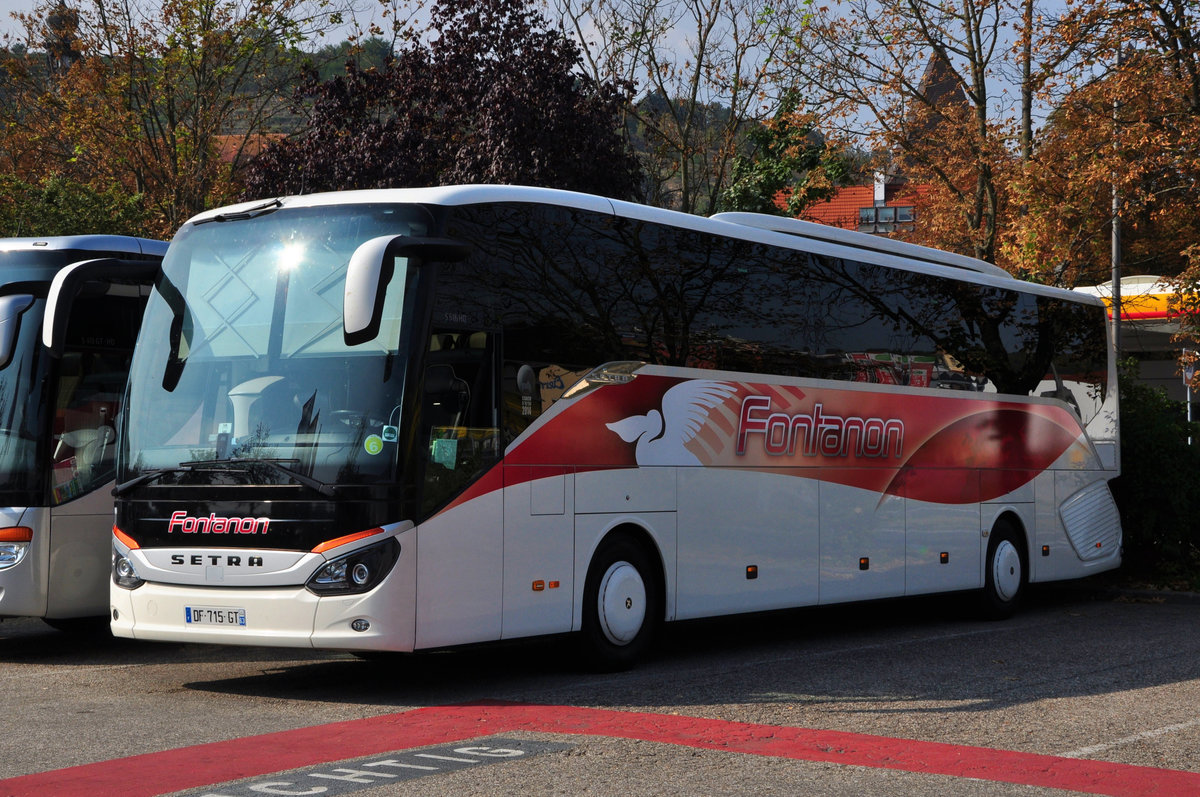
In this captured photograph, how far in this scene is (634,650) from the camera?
1084 centimetres

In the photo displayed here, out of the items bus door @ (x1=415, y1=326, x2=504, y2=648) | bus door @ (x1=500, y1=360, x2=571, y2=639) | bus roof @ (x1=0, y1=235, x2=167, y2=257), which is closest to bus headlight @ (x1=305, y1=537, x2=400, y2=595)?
bus door @ (x1=415, y1=326, x2=504, y2=648)

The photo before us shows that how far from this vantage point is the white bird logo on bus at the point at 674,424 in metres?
11.0

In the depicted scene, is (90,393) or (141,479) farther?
(90,393)

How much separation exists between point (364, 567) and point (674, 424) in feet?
10.7

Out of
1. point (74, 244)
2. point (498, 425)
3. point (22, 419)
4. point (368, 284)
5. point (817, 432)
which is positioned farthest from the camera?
point (817, 432)

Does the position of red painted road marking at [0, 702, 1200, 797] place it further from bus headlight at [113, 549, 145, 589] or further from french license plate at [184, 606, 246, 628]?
bus headlight at [113, 549, 145, 589]

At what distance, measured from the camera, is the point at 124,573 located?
9.89 m

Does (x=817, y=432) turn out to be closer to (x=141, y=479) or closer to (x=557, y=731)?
(x=557, y=731)

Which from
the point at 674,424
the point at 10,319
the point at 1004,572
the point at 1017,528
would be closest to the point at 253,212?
the point at 10,319

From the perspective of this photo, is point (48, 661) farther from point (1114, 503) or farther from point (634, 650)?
point (1114, 503)

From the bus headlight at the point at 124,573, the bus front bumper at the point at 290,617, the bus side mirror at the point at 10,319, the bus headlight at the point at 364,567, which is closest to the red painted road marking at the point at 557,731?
the bus front bumper at the point at 290,617

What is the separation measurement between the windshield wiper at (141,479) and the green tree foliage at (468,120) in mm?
15140

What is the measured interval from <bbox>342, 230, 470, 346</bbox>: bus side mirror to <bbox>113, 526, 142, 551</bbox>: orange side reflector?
7.36ft

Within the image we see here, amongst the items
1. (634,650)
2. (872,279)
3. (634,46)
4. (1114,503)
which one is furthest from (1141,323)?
(634,650)
